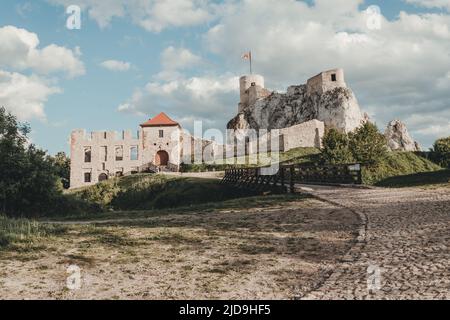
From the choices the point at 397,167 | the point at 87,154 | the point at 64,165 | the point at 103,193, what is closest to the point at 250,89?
the point at 87,154

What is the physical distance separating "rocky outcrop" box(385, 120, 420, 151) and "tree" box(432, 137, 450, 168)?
56.4 ft

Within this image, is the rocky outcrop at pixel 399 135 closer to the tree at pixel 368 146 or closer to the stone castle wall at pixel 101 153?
the tree at pixel 368 146

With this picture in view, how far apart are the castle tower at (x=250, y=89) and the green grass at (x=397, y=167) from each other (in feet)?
122

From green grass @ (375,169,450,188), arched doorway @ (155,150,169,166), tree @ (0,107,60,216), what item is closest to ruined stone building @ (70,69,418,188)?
arched doorway @ (155,150,169,166)

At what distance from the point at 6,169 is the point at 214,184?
17365 mm

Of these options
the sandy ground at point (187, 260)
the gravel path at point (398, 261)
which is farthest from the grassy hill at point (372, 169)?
the sandy ground at point (187, 260)

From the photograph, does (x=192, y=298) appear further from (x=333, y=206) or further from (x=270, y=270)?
(x=333, y=206)

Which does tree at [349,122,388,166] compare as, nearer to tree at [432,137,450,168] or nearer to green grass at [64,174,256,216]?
tree at [432,137,450,168]

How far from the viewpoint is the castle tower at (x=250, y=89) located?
8038 centimetres

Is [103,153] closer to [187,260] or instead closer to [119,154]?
[119,154]

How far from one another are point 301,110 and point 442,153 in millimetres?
27341

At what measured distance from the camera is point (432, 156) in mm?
53812

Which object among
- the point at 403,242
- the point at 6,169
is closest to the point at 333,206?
the point at 403,242

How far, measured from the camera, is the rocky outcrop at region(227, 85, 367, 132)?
66.5 meters
